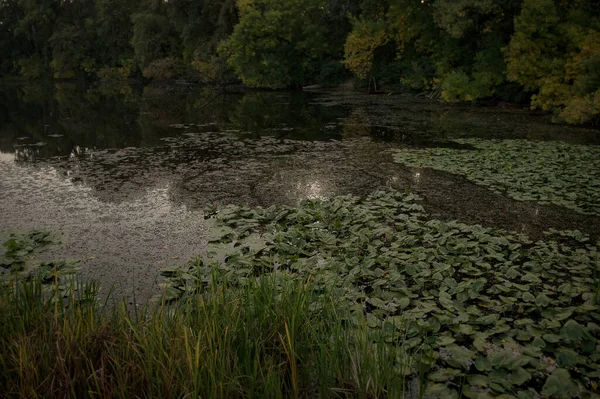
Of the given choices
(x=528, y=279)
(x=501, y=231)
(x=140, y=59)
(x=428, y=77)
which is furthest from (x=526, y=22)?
(x=140, y=59)

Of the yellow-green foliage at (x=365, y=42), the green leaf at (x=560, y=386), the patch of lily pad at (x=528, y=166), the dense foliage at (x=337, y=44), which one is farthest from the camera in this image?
the yellow-green foliage at (x=365, y=42)

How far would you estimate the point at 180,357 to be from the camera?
2.07 meters

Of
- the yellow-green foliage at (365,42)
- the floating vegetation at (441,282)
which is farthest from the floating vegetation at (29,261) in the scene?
the yellow-green foliage at (365,42)

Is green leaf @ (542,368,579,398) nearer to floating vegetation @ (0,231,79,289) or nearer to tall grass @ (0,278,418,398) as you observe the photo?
tall grass @ (0,278,418,398)

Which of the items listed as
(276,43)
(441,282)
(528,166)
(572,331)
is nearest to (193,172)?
(441,282)

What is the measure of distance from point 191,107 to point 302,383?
18761mm

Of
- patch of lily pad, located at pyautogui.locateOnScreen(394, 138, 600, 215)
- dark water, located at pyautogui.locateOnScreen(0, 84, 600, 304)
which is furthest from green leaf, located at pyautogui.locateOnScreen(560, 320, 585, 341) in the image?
patch of lily pad, located at pyautogui.locateOnScreen(394, 138, 600, 215)

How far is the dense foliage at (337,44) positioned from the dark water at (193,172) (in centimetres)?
208

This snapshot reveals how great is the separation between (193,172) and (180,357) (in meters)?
5.99

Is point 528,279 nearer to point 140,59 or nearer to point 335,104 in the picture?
point 335,104

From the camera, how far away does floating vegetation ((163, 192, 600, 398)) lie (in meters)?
2.53

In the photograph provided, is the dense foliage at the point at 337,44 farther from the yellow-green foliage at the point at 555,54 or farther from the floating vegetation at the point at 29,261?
the floating vegetation at the point at 29,261

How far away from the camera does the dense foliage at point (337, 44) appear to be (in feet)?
48.3

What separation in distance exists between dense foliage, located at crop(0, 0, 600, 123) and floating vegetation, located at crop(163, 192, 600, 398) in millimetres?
9554
